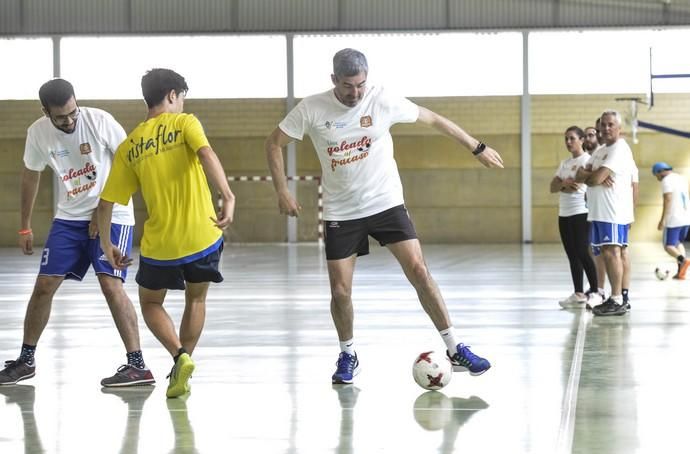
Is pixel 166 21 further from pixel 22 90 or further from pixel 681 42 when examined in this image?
pixel 681 42

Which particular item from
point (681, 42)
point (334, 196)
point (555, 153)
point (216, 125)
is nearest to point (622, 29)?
point (681, 42)

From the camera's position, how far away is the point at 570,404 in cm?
620

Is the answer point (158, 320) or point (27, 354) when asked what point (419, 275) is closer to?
point (158, 320)

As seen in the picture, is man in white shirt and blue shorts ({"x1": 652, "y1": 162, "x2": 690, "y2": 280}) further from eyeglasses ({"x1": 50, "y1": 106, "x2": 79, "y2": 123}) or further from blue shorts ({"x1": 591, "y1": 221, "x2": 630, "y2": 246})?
eyeglasses ({"x1": 50, "y1": 106, "x2": 79, "y2": 123})

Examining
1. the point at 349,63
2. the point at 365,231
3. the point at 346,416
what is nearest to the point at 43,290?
the point at 365,231

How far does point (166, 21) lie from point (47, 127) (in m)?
25.1

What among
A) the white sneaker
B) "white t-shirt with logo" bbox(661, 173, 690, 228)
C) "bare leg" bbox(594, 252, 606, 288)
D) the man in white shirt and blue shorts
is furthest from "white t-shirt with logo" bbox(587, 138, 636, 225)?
"white t-shirt with logo" bbox(661, 173, 690, 228)

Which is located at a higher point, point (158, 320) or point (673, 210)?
point (158, 320)

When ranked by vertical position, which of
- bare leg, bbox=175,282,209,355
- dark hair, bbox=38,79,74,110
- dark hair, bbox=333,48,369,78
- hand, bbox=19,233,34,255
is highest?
dark hair, bbox=333,48,369,78

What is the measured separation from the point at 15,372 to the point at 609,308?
5.85m

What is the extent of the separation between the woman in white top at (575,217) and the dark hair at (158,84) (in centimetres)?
627

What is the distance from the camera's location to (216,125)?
32.0 meters

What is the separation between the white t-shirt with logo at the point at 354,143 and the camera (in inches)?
270

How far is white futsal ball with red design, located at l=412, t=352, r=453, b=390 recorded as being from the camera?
6605mm
